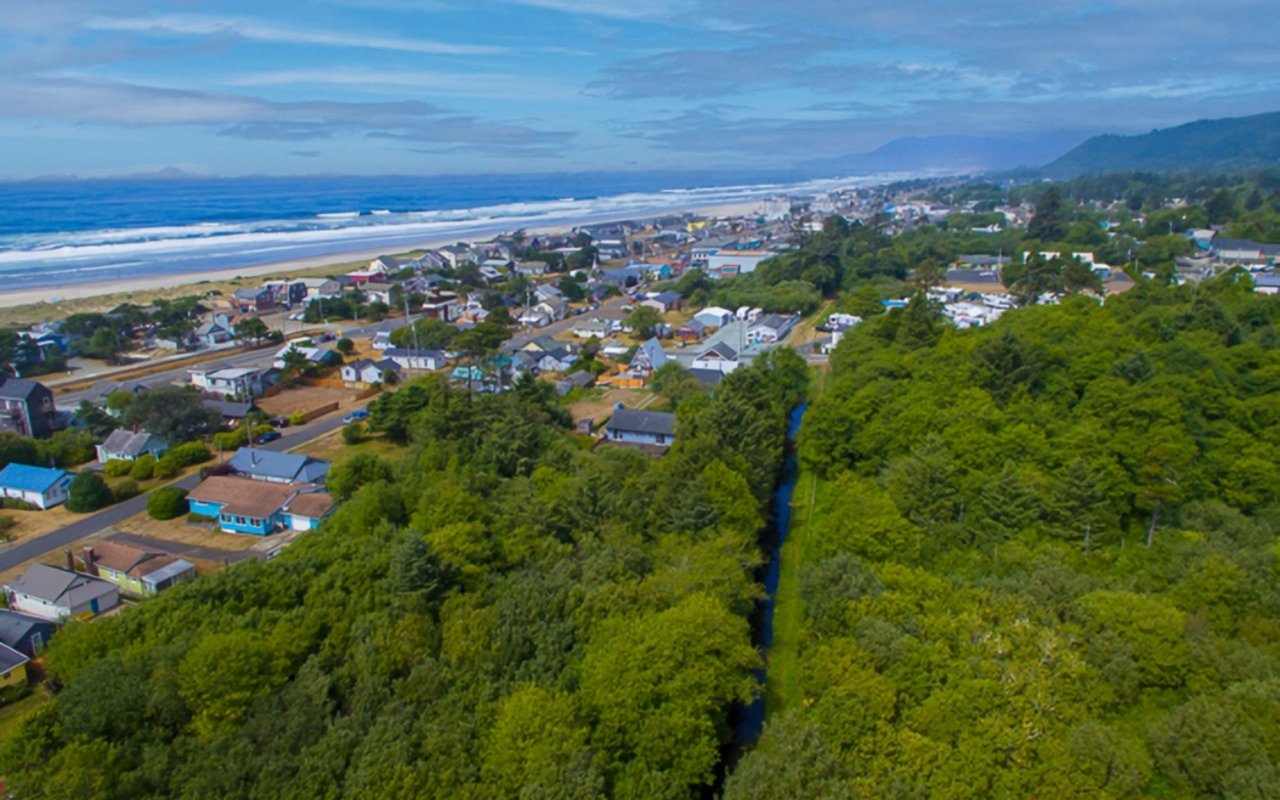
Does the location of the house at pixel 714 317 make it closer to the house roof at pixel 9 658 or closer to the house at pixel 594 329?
the house at pixel 594 329

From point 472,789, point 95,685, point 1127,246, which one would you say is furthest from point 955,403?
point 1127,246

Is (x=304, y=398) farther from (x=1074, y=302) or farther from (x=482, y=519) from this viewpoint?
(x=1074, y=302)

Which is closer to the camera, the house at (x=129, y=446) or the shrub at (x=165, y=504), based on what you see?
the shrub at (x=165, y=504)

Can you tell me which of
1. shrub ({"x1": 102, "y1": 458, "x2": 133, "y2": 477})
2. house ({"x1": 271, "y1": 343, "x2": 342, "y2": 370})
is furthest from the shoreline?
shrub ({"x1": 102, "y1": 458, "x2": 133, "y2": 477})

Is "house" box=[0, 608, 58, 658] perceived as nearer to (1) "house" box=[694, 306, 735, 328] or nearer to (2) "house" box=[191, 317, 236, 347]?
(2) "house" box=[191, 317, 236, 347]

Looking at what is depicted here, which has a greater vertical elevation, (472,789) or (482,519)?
(482,519)

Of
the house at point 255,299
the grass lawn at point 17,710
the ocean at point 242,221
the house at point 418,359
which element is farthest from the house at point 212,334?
the grass lawn at point 17,710

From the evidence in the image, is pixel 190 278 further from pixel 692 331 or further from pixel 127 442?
pixel 692 331
